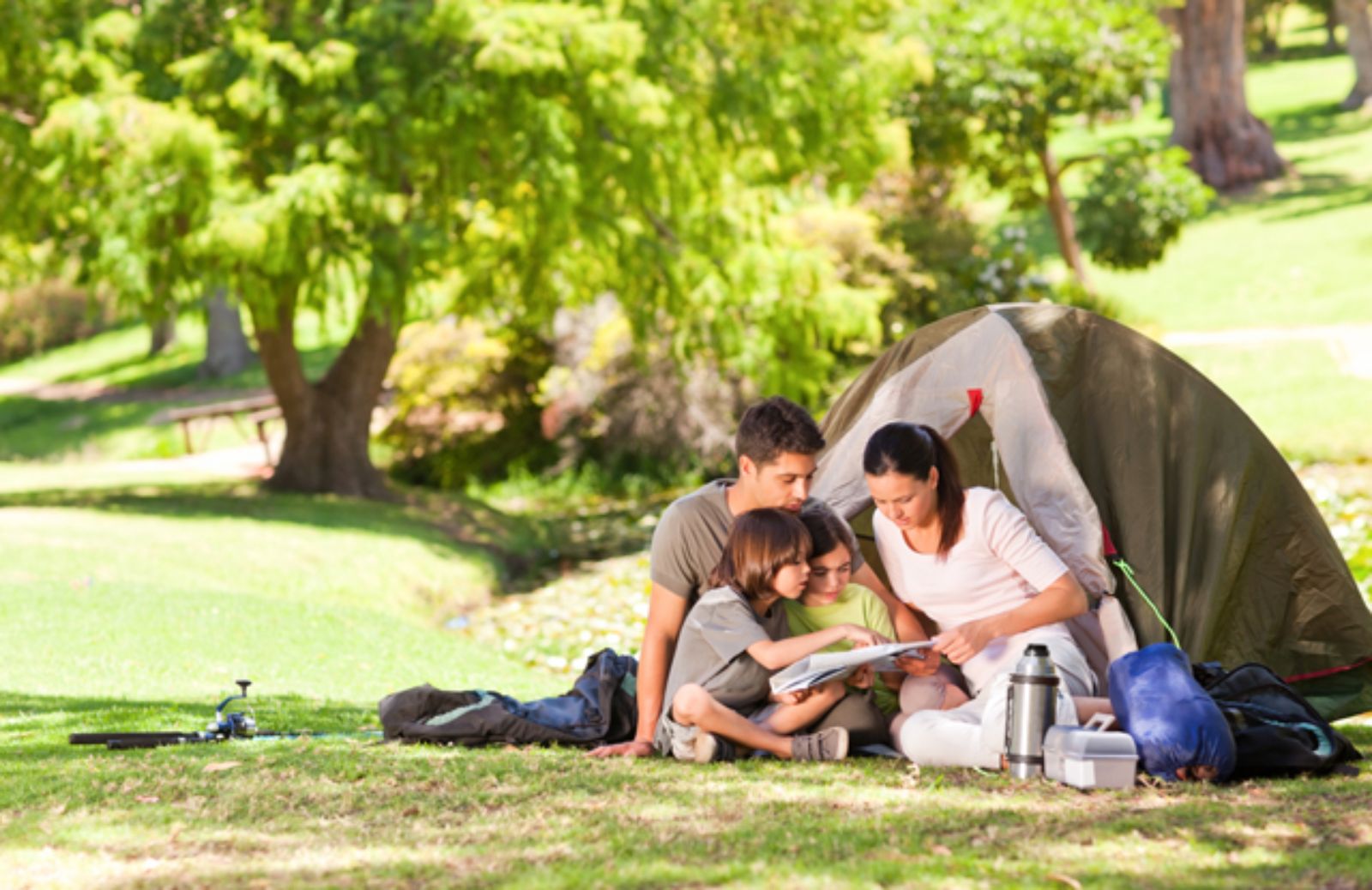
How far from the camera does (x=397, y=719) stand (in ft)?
19.6

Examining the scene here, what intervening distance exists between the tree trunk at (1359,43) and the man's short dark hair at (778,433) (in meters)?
34.1

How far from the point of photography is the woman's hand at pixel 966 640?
17.9 feet

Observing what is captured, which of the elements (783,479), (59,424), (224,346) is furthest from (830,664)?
(224,346)

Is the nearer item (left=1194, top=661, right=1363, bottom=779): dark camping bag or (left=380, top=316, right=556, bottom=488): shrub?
(left=1194, top=661, right=1363, bottom=779): dark camping bag

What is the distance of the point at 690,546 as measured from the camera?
5.67 metres

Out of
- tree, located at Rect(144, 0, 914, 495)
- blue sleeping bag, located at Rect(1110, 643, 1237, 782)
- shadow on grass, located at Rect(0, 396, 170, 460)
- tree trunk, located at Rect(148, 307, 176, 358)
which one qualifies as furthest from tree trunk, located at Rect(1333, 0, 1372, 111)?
blue sleeping bag, located at Rect(1110, 643, 1237, 782)

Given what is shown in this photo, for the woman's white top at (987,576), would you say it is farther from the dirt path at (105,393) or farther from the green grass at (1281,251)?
the dirt path at (105,393)

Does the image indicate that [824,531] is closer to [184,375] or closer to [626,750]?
[626,750]

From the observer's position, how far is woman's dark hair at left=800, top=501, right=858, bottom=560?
18.0ft

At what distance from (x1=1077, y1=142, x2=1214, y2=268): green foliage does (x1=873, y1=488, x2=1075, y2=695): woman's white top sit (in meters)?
17.7

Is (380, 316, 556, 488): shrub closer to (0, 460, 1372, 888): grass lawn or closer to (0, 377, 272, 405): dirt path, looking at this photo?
(0, 377, 272, 405): dirt path

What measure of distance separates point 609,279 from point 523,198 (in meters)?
1.93

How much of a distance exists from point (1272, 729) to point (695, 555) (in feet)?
6.48

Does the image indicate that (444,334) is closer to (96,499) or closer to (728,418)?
(728,418)
